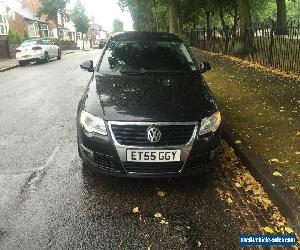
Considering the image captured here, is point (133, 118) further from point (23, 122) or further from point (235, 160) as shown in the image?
point (23, 122)

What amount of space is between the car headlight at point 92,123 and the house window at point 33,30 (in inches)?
2319

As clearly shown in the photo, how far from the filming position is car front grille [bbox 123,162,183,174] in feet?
13.4

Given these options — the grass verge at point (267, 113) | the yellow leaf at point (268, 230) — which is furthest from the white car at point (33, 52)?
the yellow leaf at point (268, 230)

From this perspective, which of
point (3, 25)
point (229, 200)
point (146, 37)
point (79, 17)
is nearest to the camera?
point (229, 200)

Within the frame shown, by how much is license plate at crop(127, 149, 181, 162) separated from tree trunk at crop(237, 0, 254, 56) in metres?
14.3

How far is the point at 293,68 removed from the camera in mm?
12031

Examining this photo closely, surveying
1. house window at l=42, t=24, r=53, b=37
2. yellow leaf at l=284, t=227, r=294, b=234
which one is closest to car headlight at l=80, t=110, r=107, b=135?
yellow leaf at l=284, t=227, r=294, b=234

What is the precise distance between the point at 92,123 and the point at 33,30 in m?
60.7

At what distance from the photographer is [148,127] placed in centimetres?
404

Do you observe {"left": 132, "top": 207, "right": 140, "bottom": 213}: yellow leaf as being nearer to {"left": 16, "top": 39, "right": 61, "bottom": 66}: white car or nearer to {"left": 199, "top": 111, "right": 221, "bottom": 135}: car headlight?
{"left": 199, "top": 111, "right": 221, "bottom": 135}: car headlight

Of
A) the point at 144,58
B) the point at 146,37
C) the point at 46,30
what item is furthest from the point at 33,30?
the point at 144,58

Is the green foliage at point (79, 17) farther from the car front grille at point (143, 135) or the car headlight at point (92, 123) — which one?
the car front grille at point (143, 135)

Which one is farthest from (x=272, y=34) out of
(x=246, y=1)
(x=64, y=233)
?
(x=64, y=233)

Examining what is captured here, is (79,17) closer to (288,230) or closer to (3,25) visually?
(3,25)
